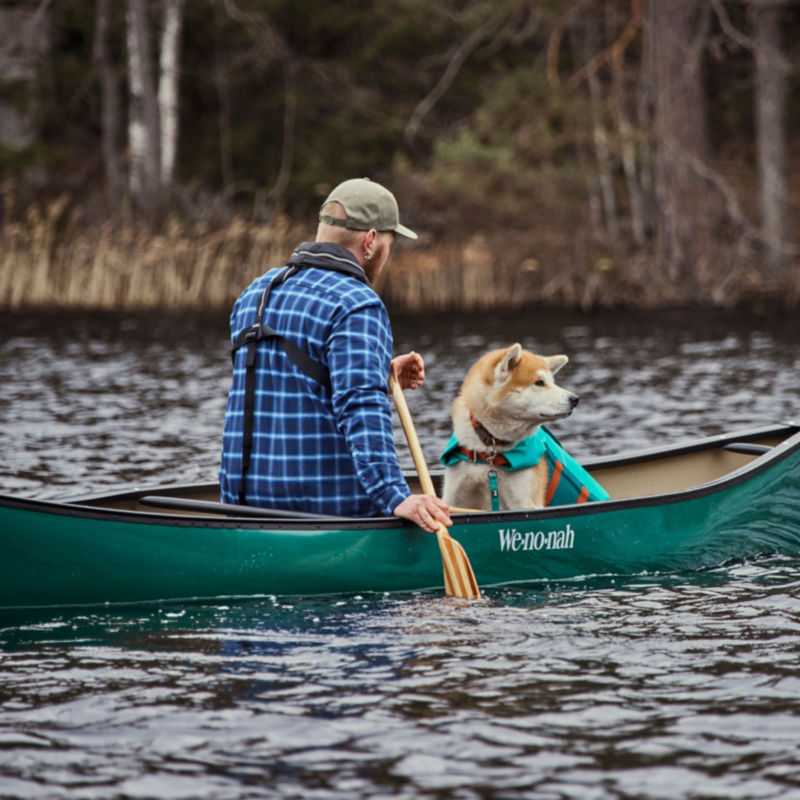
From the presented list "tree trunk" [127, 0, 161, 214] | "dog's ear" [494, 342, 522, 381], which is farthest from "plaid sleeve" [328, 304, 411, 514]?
"tree trunk" [127, 0, 161, 214]

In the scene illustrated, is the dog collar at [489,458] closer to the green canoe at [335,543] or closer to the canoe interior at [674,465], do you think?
the green canoe at [335,543]

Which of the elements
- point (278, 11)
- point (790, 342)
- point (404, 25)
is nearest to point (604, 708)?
point (790, 342)

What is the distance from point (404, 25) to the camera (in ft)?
105

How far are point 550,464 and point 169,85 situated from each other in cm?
2425

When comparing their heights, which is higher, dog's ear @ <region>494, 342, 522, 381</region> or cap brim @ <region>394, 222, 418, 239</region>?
cap brim @ <region>394, 222, 418, 239</region>

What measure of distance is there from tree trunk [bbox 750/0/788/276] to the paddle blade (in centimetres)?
2092

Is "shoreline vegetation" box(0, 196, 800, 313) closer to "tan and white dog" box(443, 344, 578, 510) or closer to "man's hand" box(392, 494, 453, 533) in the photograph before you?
"tan and white dog" box(443, 344, 578, 510)

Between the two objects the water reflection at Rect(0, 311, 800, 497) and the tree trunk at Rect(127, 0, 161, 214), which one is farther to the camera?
the tree trunk at Rect(127, 0, 161, 214)

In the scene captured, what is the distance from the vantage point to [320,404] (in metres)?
6.13

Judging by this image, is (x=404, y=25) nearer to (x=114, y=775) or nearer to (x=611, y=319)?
(x=611, y=319)

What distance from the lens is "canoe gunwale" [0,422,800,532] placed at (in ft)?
19.4

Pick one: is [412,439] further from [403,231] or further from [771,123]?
[771,123]

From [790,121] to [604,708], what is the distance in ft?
103

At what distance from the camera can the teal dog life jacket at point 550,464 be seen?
23.2 ft
